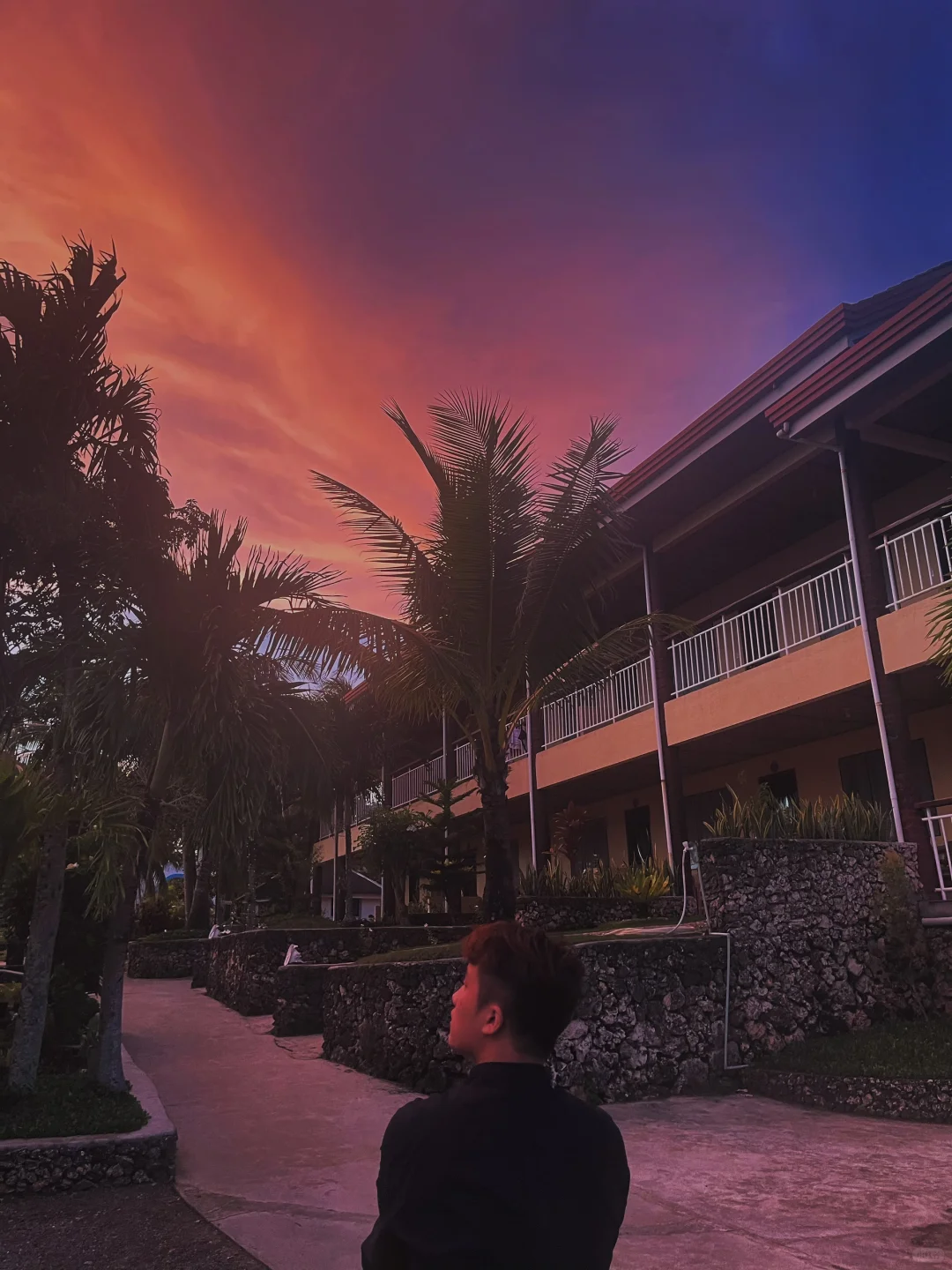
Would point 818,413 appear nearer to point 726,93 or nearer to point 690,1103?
point 726,93

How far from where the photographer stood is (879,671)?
1094cm

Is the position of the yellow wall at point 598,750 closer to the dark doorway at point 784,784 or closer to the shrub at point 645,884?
the shrub at point 645,884

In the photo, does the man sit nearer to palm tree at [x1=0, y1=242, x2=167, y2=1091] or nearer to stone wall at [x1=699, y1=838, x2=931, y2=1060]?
palm tree at [x1=0, y1=242, x2=167, y2=1091]

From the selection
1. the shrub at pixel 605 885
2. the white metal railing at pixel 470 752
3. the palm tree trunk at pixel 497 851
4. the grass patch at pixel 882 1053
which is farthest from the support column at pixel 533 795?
the grass patch at pixel 882 1053

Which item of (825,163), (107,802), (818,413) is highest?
(825,163)

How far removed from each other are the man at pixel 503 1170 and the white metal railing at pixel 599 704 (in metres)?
13.3

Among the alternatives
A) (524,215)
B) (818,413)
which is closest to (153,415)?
(524,215)

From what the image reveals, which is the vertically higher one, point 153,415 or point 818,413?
point 818,413

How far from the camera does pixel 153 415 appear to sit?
26.4ft

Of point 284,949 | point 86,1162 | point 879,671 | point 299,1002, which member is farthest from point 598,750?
point 86,1162

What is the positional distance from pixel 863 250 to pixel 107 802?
1199cm

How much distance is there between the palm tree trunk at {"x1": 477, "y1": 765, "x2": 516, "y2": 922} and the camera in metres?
9.10

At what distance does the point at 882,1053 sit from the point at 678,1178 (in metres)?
3.40

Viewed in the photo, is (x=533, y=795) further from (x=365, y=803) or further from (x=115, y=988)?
(x=365, y=803)
